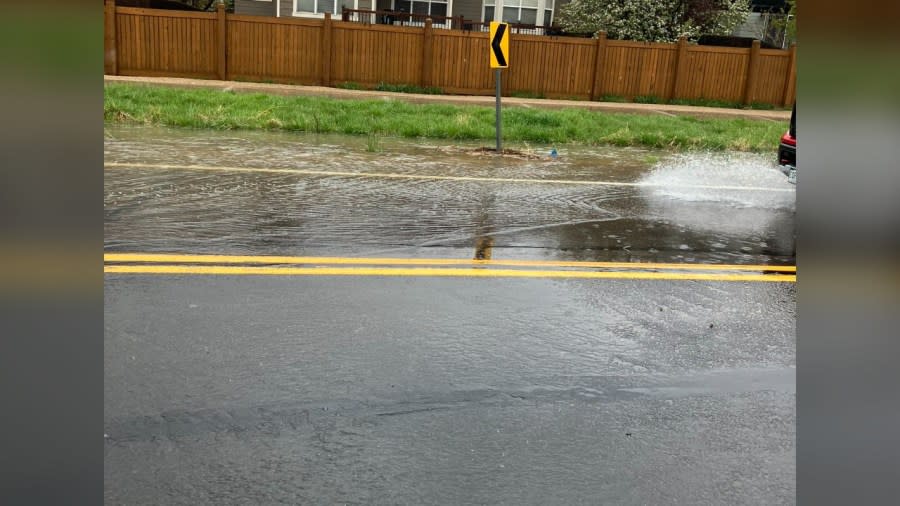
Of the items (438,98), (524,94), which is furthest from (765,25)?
(438,98)

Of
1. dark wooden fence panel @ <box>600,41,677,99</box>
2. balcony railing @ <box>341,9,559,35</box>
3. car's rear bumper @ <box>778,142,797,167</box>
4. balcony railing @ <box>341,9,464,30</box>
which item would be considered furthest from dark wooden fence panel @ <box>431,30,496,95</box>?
car's rear bumper @ <box>778,142,797,167</box>

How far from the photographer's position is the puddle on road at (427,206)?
644cm

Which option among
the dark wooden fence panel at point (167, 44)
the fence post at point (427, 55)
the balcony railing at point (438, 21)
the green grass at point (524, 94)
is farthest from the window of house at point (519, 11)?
the dark wooden fence panel at point (167, 44)

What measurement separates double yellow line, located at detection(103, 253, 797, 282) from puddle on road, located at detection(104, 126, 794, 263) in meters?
0.22

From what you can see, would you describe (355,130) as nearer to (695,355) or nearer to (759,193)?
(759,193)

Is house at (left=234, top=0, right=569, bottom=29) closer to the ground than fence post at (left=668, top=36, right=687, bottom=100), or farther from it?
farther from it

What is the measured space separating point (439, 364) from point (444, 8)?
85.0 feet

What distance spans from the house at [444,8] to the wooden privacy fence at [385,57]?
5.81 metres

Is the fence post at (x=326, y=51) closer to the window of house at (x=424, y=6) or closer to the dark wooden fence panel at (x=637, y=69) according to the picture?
the dark wooden fence panel at (x=637, y=69)

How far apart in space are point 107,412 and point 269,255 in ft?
8.49

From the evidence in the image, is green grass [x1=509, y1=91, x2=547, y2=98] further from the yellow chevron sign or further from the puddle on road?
the puddle on road

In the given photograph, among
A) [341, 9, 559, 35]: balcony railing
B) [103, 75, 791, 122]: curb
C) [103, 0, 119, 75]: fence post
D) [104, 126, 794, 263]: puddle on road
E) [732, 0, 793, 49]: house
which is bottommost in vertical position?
[104, 126, 794, 263]: puddle on road

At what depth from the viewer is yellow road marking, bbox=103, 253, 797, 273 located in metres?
5.62

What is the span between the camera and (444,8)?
28.3 m
